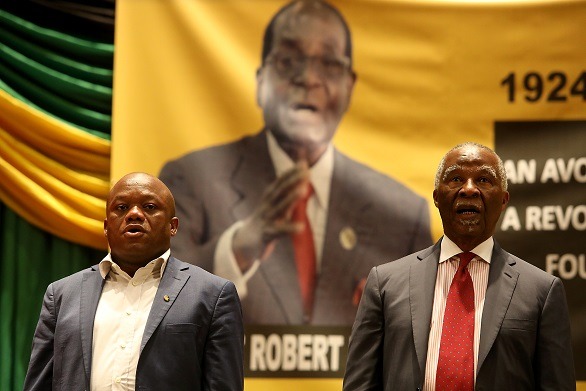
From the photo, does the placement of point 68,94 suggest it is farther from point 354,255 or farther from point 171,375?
point 171,375

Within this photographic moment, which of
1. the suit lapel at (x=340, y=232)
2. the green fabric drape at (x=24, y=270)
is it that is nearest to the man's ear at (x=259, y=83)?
the suit lapel at (x=340, y=232)

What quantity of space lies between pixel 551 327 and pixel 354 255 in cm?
157

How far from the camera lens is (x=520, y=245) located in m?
4.36

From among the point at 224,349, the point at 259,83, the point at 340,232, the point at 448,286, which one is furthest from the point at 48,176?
the point at 448,286

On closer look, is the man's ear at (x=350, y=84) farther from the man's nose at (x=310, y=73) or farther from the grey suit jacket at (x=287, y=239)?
the grey suit jacket at (x=287, y=239)

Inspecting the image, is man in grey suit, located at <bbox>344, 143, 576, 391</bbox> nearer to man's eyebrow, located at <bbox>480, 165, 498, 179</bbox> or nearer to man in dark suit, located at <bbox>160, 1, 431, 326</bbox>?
man's eyebrow, located at <bbox>480, 165, 498, 179</bbox>

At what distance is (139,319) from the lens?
117 inches

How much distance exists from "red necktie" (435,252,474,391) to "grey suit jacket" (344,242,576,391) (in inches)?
1.5

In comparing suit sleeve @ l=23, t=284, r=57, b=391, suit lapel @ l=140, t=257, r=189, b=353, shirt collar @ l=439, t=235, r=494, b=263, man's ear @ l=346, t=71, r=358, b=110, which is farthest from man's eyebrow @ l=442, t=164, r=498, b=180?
man's ear @ l=346, t=71, r=358, b=110

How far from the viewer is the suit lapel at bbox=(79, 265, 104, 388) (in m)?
2.92

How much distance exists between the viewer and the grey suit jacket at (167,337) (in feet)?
9.61

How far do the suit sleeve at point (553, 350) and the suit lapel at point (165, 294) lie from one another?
1.11 metres

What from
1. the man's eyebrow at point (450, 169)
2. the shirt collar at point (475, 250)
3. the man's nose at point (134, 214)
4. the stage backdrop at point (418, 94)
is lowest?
the shirt collar at point (475, 250)

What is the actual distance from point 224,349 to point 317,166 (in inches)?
60.4
